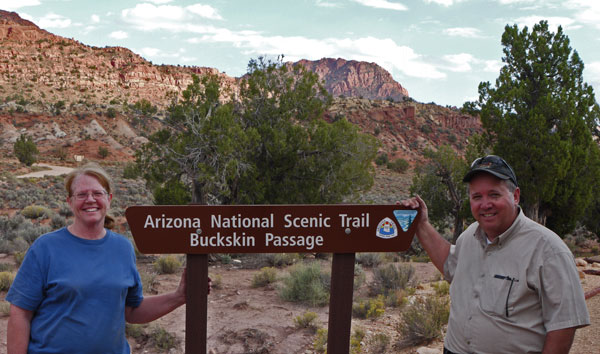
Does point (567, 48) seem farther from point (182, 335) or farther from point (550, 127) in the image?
point (182, 335)

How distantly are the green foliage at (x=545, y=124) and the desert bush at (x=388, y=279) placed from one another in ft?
19.5

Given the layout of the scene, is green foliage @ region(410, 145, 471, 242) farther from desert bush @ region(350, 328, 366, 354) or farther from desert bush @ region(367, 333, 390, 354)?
desert bush @ region(367, 333, 390, 354)

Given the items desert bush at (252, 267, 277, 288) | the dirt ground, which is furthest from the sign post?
desert bush at (252, 267, 277, 288)

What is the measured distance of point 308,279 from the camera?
7.97m

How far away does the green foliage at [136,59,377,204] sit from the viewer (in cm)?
1116

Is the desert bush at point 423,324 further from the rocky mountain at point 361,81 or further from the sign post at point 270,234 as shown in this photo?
the rocky mountain at point 361,81

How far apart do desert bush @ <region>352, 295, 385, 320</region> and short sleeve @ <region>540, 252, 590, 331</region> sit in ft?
14.9

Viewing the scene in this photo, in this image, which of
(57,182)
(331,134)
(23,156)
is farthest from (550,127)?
(23,156)

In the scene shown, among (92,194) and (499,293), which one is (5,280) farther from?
(499,293)

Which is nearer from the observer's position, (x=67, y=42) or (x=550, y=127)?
(x=550, y=127)

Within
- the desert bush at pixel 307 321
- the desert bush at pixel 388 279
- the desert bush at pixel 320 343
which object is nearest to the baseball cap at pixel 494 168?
the desert bush at pixel 320 343

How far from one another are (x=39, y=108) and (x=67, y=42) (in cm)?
2944

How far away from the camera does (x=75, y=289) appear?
7.66 feet

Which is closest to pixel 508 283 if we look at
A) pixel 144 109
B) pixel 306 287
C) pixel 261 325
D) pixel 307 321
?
pixel 307 321
